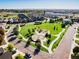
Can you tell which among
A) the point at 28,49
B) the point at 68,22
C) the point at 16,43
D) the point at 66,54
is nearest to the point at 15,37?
the point at 16,43

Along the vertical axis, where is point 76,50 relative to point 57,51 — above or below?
above

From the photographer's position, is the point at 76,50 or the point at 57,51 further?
the point at 57,51

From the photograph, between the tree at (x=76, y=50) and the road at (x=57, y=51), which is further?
the road at (x=57, y=51)

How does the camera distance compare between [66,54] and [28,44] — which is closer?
[66,54]

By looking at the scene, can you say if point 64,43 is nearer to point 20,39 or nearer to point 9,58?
point 20,39

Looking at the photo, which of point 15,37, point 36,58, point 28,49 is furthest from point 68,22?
point 36,58

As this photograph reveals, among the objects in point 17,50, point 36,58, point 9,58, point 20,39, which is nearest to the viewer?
point 9,58

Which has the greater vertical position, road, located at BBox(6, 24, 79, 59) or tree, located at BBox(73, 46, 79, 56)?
tree, located at BBox(73, 46, 79, 56)

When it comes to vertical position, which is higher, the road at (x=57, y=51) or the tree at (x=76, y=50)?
the tree at (x=76, y=50)

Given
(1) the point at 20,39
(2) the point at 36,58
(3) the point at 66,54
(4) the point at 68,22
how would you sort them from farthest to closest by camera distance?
(4) the point at 68,22 < (1) the point at 20,39 < (3) the point at 66,54 < (2) the point at 36,58

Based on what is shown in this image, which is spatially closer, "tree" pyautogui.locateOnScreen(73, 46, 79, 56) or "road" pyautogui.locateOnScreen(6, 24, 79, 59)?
"tree" pyautogui.locateOnScreen(73, 46, 79, 56)

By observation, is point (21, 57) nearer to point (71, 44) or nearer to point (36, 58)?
point (36, 58)
